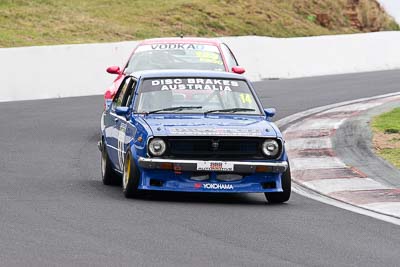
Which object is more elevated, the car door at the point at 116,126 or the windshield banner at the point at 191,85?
the windshield banner at the point at 191,85

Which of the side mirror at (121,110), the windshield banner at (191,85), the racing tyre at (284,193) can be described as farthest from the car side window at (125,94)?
the racing tyre at (284,193)

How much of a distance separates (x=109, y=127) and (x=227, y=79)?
1.49m

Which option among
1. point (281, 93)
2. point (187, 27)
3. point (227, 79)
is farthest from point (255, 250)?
point (187, 27)

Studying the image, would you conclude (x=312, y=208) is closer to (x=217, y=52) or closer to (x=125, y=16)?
(x=217, y=52)

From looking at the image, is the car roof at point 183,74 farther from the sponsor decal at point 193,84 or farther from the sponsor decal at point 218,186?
the sponsor decal at point 218,186

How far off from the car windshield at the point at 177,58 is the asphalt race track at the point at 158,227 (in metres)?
3.27

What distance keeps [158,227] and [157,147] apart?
1780 millimetres

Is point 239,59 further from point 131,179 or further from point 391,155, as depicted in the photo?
point 131,179

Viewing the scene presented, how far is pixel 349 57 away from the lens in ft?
130

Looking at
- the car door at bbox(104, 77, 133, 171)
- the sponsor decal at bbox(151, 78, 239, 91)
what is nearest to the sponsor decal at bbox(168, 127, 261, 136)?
the car door at bbox(104, 77, 133, 171)

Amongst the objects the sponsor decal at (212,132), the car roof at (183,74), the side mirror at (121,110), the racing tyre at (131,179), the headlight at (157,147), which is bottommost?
the racing tyre at (131,179)

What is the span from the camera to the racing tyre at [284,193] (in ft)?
41.2

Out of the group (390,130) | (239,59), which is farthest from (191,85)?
(239,59)

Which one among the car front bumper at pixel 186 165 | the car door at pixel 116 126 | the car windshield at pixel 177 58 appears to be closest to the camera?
the car front bumper at pixel 186 165
